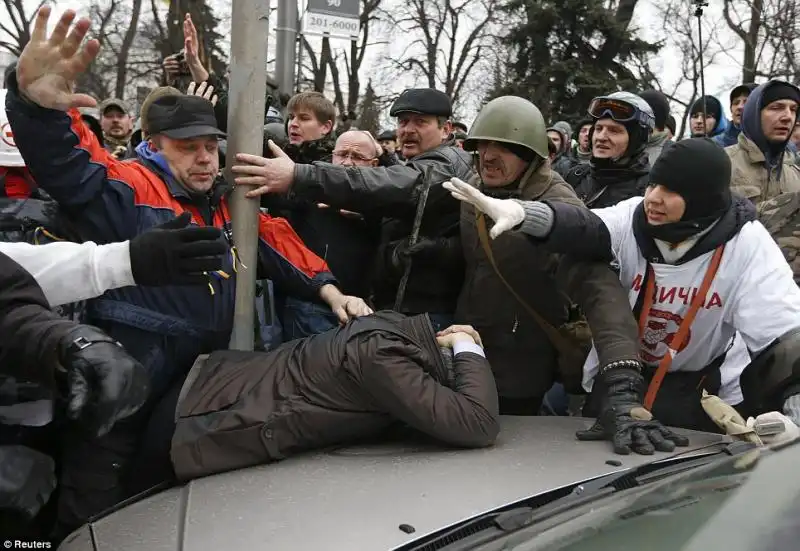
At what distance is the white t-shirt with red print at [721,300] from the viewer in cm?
286

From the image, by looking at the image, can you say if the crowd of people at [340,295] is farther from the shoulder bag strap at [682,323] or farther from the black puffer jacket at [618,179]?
the black puffer jacket at [618,179]

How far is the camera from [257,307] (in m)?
3.36

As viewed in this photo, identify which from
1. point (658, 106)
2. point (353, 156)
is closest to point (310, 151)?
point (353, 156)

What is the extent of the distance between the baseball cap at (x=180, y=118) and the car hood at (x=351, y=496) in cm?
131

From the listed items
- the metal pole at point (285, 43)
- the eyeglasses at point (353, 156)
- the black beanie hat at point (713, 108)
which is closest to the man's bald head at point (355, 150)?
the eyeglasses at point (353, 156)

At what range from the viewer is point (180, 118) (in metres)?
2.92

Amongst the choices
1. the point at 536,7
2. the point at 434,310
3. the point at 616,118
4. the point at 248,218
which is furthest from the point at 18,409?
the point at 536,7

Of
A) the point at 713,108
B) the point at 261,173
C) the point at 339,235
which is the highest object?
the point at 713,108

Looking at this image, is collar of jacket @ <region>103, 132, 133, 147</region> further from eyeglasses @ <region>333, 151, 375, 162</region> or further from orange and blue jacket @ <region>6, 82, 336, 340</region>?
orange and blue jacket @ <region>6, 82, 336, 340</region>

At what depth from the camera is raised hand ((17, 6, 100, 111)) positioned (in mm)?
2244

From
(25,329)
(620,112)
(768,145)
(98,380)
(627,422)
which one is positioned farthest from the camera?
(768,145)

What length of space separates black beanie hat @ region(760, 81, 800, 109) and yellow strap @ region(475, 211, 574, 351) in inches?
91.4

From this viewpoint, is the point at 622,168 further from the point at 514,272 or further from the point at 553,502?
the point at 553,502

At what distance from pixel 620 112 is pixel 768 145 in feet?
3.20
